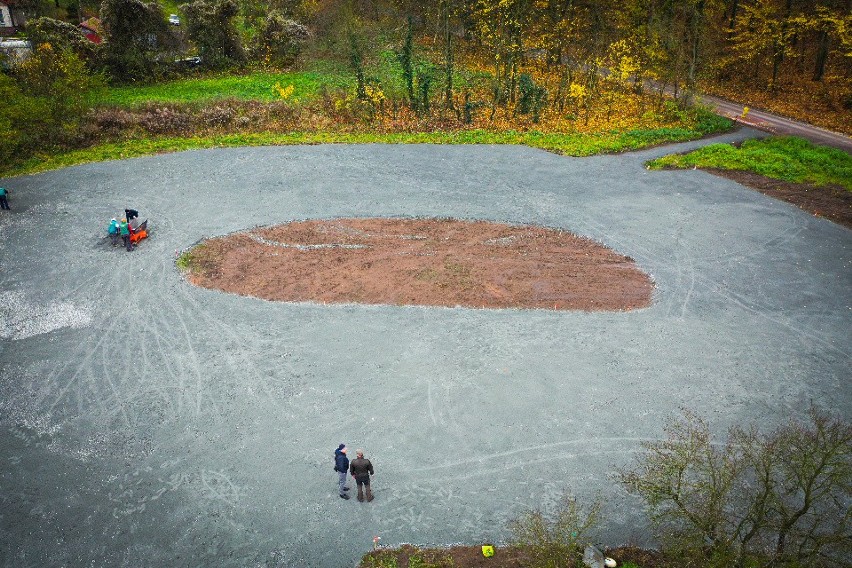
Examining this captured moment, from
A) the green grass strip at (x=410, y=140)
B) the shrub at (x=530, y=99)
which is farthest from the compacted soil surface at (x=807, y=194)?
the shrub at (x=530, y=99)

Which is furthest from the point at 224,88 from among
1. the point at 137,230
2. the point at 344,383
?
the point at 344,383

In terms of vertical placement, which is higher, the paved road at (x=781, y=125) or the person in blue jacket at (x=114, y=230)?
the paved road at (x=781, y=125)

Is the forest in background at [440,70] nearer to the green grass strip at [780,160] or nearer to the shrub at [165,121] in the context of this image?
the shrub at [165,121]

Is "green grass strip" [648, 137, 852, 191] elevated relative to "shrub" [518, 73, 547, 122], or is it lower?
lower

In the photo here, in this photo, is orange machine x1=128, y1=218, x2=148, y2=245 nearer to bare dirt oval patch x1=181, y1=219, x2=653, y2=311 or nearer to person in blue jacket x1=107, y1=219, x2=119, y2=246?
person in blue jacket x1=107, y1=219, x2=119, y2=246

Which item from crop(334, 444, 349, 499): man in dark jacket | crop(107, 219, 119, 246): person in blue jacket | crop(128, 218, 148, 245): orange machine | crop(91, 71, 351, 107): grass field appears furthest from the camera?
crop(91, 71, 351, 107): grass field

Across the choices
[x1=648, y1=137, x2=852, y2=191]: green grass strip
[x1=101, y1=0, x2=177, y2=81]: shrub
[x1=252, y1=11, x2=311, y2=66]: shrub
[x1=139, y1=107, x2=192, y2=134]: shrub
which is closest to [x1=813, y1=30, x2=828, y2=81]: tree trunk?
[x1=648, y1=137, x2=852, y2=191]: green grass strip
